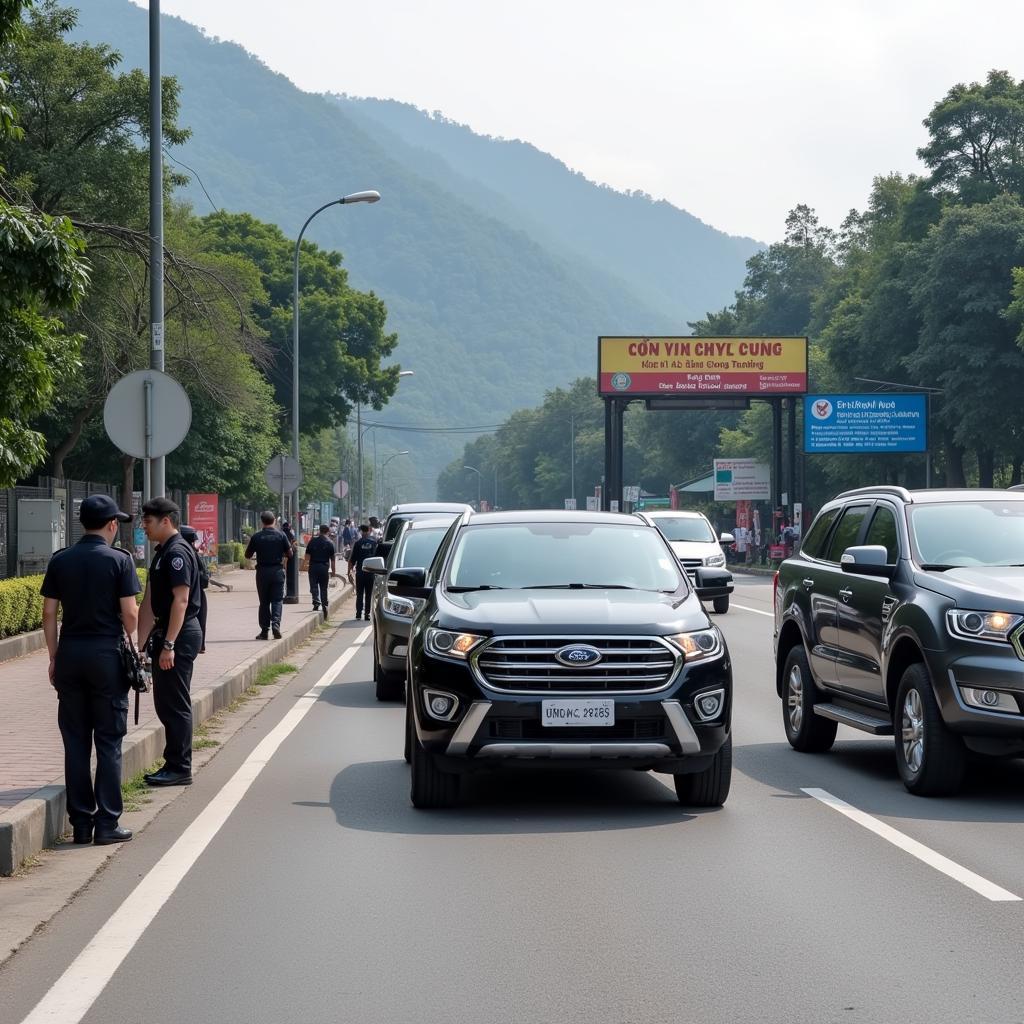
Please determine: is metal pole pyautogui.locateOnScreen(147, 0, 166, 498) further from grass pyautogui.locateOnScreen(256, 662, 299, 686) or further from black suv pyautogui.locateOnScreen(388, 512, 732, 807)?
black suv pyautogui.locateOnScreen(388, 512, 732, 807)

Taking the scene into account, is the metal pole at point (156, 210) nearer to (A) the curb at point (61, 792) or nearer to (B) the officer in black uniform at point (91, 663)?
(A) the curb at point (61, 792)

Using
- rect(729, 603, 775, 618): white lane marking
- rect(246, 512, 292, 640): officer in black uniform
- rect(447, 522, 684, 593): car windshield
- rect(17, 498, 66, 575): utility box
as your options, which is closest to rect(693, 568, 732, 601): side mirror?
rect(447, 522, 684, 593): car windshield

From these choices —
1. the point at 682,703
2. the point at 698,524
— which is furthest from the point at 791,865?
the point at 698,524

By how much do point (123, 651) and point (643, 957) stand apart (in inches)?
144

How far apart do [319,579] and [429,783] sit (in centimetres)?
2080

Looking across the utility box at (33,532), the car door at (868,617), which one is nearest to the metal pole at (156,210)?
the car door at (868,617)

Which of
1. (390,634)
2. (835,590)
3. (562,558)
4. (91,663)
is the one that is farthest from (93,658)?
(390,634)

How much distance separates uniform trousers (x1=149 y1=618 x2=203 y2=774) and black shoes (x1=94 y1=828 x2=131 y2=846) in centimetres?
162

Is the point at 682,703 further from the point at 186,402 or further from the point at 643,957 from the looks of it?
the point at 186,402

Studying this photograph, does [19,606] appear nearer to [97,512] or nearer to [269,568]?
[269,568]

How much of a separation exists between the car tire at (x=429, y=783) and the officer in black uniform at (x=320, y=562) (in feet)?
61.5

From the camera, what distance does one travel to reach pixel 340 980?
19.3 feet

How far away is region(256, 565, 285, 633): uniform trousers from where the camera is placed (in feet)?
75.9

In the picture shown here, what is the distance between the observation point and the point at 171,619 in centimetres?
1015
